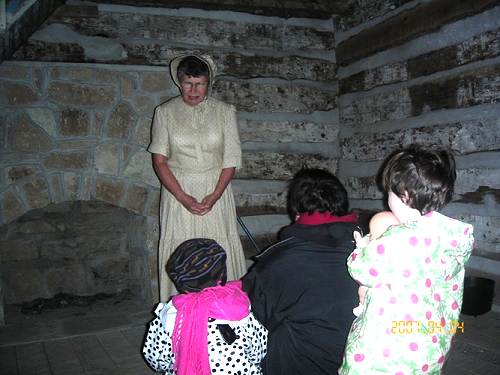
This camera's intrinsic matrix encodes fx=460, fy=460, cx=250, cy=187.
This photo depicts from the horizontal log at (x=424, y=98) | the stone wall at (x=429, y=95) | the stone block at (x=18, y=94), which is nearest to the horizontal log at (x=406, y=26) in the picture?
the stone wall at (x=429, y=95)

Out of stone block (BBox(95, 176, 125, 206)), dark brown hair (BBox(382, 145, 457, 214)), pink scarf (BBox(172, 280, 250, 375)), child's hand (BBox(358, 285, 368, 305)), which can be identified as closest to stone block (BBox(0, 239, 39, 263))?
stone block (BBox(95, 176, 125, 206))

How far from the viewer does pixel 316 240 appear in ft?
5.26

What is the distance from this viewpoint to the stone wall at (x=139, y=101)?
11.2 feet

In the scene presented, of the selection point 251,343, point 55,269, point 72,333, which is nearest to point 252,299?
point 251,343

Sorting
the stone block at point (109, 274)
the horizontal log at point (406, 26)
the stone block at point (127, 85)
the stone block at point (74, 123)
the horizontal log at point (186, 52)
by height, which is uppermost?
the horizontal log at point (406, 26)

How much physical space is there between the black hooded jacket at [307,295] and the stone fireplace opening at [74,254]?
243 cm

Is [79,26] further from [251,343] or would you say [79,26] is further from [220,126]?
[251,343]

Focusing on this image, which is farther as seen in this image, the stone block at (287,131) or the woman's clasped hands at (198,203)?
the stone block at (287,131)

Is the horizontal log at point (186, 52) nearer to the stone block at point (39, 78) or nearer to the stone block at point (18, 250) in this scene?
the stone block at point (39, 78)

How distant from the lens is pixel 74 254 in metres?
4.31

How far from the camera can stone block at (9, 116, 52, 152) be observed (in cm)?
336

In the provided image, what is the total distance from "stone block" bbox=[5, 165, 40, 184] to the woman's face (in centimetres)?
132

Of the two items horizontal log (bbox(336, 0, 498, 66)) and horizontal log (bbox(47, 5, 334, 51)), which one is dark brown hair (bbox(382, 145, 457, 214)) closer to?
horizontal log (bbox(336, 0, 498, 66))

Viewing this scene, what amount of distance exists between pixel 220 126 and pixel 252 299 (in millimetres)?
1697
